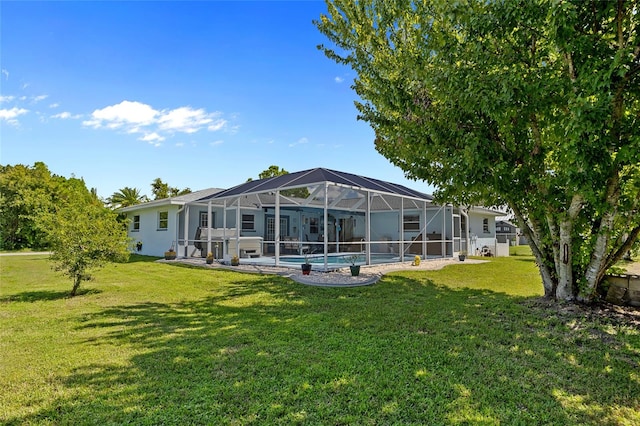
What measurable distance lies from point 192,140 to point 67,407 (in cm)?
1569

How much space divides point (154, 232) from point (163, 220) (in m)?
1.18

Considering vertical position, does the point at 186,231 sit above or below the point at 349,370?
above

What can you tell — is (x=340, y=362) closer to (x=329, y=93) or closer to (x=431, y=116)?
(x=431, y=116)

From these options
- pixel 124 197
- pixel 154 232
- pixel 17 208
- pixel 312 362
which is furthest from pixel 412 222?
pixel 17 208

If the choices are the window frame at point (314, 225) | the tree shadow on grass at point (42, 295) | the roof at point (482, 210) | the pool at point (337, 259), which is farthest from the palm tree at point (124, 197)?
the roof at point (482, 210)

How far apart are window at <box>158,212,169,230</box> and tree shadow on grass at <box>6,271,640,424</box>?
1401 cm

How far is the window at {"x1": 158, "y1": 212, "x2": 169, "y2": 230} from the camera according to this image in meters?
19.2

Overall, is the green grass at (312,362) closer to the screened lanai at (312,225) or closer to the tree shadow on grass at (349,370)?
the tree shadow on grass at (349,370)

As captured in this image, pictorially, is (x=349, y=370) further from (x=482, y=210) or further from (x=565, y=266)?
(x=482, y=210)

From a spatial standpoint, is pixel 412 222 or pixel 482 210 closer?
pixel 412 222

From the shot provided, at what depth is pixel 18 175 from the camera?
2719 centimetres

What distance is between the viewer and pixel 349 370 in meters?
3.54

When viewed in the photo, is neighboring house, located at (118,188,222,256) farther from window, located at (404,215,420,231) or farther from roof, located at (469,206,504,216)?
roof, located at (469,206,504,216)

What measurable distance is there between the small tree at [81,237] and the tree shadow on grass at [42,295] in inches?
8.5
